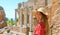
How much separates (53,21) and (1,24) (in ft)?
63.4

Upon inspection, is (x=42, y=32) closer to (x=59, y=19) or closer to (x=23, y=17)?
(x=59, y=19)

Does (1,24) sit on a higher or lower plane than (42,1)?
lower

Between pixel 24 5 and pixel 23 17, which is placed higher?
pixel 24 5

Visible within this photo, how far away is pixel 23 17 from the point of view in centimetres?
2117

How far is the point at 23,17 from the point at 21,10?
0.85 m

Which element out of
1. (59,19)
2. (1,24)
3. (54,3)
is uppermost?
(54,3)

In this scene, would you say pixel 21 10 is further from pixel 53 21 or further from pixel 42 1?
pixel 53 21

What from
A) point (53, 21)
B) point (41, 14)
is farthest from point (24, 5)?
point (41, 14)

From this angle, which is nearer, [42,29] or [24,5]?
[42,29]

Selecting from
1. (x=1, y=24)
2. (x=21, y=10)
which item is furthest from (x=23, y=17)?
(x=1, y=24)

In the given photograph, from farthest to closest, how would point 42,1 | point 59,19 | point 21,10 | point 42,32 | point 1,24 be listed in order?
point 1,24 → point 21,10 → point 42,1 → point 59,19 → point 42,32

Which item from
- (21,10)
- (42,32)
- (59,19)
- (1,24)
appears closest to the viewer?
(42,32)

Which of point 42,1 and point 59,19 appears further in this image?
point 42,1

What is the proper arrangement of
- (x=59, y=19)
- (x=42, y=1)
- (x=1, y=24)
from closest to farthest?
(x=59, y=19), (x=42, y=1), (x=1, y=24)
